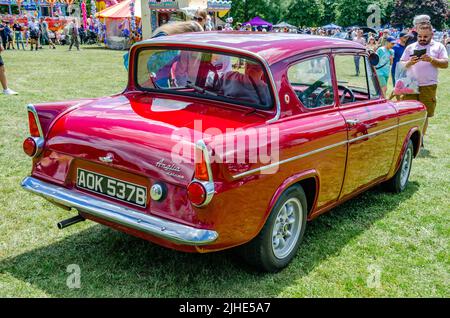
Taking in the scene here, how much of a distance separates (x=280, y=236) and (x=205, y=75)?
1486 mm

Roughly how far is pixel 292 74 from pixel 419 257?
193 cm

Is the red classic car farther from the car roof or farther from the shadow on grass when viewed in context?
the shadow on grass

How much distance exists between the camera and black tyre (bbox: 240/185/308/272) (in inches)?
129

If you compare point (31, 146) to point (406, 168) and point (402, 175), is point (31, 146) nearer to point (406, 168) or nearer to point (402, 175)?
point (402, 175)

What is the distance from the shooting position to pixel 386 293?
11.1ft

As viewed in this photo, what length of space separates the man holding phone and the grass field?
7.06 ft

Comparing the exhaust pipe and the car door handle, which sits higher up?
the car door handle

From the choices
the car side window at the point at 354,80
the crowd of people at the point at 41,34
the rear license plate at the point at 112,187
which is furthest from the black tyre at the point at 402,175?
the crowd of people at the point at 41,34

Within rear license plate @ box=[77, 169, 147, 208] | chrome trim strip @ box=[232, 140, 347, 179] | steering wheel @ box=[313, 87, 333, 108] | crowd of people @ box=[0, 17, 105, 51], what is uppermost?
crowd of people @ box=[0, 17, 105, 51]

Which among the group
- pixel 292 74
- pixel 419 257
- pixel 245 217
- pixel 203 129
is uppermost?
pixel 292 74

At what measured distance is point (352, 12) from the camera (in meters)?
70.4

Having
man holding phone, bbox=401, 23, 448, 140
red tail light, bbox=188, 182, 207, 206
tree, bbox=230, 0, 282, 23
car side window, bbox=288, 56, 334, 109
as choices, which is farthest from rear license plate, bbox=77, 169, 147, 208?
tree, bbox=230, 0, 282, 23
